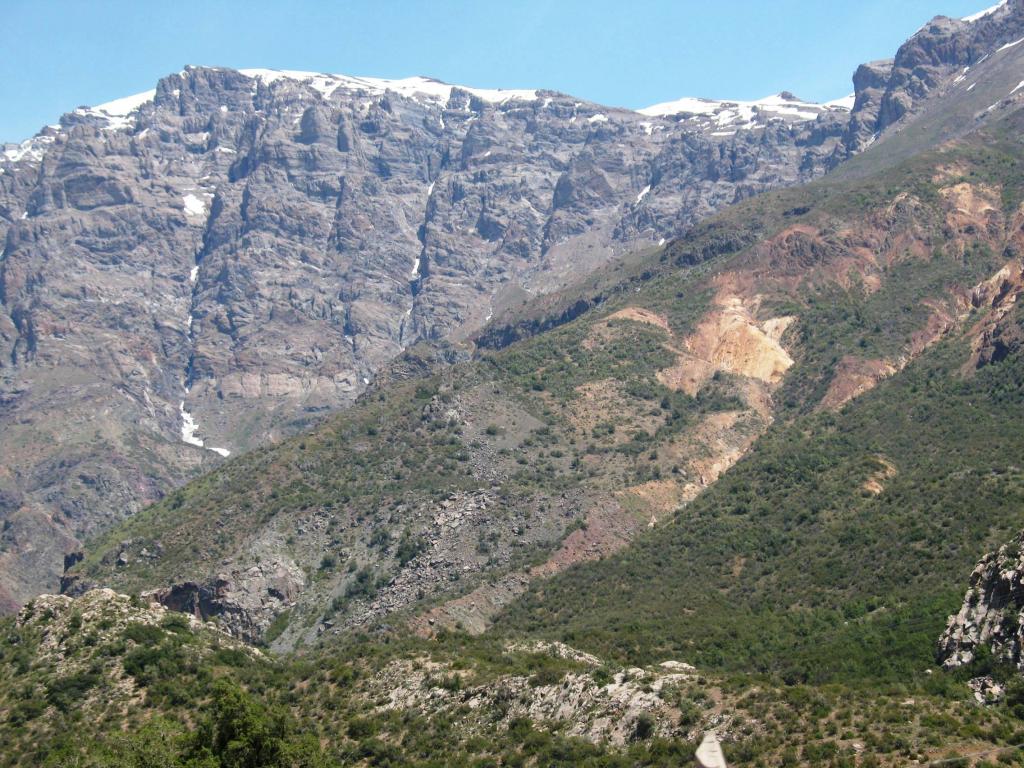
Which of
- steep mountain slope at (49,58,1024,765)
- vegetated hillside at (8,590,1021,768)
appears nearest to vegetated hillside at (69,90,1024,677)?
steep mountain slope at (49,58,1024,765)

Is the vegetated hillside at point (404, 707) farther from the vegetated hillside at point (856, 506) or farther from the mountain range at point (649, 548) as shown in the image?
the vegetated hillside at point (856, 506)

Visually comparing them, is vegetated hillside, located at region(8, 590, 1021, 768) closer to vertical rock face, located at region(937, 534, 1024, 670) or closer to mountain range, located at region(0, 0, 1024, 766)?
mountain range, located at region(0, 0, 1024, 766)

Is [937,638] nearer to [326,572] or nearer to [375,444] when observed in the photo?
[326,572]

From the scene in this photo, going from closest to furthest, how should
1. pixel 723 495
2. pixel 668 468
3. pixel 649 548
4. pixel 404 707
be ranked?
pixel 404 707, pixel 649 548, pixel 723 495, pixel 668 468

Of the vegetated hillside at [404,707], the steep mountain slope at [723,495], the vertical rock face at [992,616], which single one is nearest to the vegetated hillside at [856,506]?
the steep mountain slope at [723,495]

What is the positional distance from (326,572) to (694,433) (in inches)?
1953

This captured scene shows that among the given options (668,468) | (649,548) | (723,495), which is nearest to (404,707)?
(649,548)

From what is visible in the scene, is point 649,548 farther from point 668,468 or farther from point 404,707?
point 404,707

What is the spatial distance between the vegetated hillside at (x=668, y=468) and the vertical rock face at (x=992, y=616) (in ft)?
18.5

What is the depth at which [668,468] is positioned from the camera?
144 meters

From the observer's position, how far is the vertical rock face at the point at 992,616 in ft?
231

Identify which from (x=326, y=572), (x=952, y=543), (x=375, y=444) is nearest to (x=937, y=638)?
(x=952, y=543)

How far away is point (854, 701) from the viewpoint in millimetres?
61156

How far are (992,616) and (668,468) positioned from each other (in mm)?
72186
